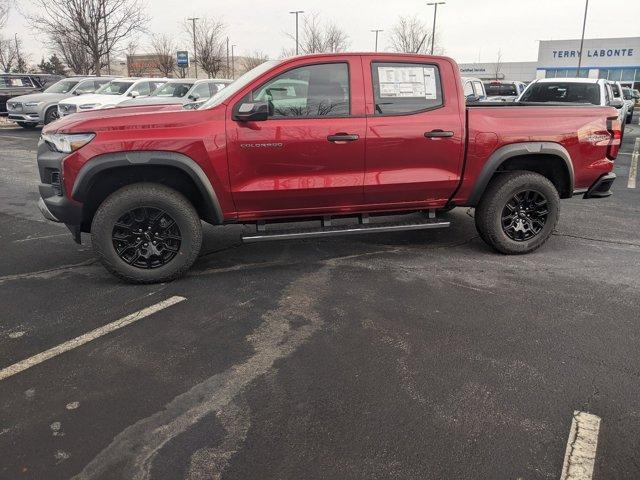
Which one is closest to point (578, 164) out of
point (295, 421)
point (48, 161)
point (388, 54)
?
Answer: point (388, 54)

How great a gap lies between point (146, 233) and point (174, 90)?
10.8 metres

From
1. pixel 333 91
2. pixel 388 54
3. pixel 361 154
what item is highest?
pixel 388 54

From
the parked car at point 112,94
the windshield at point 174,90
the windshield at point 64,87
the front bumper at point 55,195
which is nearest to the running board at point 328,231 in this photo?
the front bumper at point 55,195

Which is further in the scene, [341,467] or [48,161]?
[48,161]

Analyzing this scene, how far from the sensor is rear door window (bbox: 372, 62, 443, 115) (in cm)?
459

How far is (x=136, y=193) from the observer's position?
421 cm

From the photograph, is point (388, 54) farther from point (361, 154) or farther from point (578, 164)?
point (578, 164)

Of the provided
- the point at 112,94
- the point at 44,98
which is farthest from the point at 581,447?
the point at 44,98

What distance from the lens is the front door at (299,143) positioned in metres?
4.29

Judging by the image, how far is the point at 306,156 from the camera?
4398 mm

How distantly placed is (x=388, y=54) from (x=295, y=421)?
11.1ft

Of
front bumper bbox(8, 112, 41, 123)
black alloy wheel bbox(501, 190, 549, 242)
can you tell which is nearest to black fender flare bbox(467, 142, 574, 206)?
black alloy wheel bbox(501, 190, 549, 242)

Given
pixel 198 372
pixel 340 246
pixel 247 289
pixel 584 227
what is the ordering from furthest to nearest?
pixel 584 227 → pixel 340 246 → pixel 247 289 → pixel 198 372

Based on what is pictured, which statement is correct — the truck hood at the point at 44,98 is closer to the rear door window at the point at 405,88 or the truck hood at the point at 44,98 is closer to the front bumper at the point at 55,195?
the front bumper at the point at 55,195
